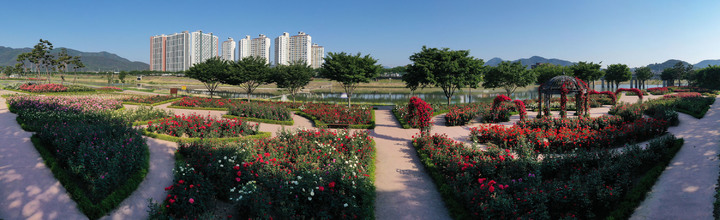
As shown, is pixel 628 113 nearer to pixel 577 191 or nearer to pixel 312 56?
pixel 577 191

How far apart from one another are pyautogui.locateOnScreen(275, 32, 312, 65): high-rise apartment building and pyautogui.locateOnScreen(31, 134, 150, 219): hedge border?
14256cm

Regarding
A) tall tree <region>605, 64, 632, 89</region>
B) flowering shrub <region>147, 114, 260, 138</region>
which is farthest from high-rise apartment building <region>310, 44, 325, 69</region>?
flowering shrub <region>147, 114, 260, 138</region>

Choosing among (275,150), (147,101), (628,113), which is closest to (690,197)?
(275,150)

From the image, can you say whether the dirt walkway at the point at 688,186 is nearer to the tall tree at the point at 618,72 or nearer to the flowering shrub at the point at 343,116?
the flowering shrub at the point at 343,116

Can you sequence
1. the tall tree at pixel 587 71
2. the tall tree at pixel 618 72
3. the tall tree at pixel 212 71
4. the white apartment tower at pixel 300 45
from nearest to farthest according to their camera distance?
1. the tall tree at pixel 212 71
2. the tall tree at pixel 587 71
3. the tall tree at pixel 618 72
4. the white apartment tower at pixel 300 45

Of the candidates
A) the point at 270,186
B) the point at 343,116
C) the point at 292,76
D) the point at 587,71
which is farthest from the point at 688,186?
the point at 587,71

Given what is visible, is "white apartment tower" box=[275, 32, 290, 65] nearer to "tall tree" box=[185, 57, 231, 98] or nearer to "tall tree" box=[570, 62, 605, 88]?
"tall tree" box=[185, 57, 231, 98]

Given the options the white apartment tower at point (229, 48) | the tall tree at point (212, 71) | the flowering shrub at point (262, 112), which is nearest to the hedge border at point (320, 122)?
the flowering shrub at point (262, 112)

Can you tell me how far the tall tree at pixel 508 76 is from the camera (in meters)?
31.3

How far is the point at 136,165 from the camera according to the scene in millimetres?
7793

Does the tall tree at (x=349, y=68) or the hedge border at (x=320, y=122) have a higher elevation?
the tall tree at (x=349, y=68)

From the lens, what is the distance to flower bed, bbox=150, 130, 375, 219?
598 cm

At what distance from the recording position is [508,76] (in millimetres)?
31438

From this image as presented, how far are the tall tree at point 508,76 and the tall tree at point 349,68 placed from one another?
1473 cm
